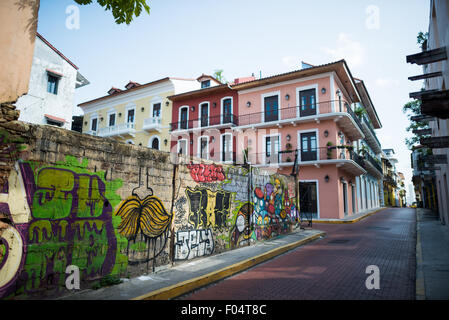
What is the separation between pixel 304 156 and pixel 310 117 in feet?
9.11

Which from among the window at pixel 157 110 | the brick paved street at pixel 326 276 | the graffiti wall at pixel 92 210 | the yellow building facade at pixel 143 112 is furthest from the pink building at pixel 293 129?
the graffiti wall at pixel 92 210

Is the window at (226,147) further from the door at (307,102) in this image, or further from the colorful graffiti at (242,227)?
the colorful graffiti at (242,227)

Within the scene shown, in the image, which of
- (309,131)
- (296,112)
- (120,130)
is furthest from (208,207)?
(120,130)

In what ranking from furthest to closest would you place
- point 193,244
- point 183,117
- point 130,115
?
point 130,115, point 183,117, point 193,244

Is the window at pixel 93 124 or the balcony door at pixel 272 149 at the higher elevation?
the window at pixel 93 124

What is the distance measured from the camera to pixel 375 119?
33.1 metres

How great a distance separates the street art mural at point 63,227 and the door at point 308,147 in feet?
52.2

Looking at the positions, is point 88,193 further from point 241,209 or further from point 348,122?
point 348,122

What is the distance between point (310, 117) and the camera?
18.3 meters

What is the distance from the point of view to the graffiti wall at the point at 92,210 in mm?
3641

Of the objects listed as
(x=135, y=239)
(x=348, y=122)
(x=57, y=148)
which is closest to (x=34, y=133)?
(x=57, y=148)

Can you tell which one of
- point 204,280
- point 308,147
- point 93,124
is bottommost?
point 204,280

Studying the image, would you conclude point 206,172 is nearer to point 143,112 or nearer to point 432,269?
point 432,269

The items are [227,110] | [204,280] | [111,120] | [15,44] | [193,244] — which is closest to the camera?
[15,44]
